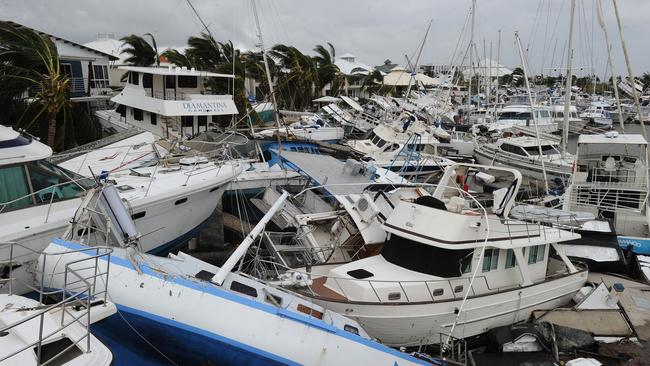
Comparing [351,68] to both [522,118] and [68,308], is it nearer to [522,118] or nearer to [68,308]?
[522,118]

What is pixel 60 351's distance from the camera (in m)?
5.33

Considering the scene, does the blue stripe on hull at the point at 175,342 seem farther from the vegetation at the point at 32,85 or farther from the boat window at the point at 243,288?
the vegetation at the point at 32,85

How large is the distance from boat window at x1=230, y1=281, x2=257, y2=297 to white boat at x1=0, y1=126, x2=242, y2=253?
124 inches

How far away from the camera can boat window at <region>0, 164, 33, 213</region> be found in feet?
29.2

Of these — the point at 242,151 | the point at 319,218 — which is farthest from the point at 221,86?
the point at 319,218

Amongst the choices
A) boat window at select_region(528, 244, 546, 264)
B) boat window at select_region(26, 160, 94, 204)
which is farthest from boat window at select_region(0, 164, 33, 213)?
boat window at select_region(528, 244, 546, 264)

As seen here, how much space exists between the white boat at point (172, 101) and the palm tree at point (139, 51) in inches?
642

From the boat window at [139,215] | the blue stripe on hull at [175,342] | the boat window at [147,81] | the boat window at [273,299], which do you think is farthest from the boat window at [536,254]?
the boat window at [147,81]

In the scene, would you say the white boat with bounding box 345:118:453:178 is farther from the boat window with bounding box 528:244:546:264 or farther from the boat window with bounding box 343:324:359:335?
the boat window with bounding box 343:324:359:335

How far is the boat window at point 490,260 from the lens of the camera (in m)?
9.76

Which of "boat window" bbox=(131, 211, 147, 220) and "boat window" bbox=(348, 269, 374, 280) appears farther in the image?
"boat window" bbox=(131, 211, 147, 220)

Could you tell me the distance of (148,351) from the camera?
7137 millimetres

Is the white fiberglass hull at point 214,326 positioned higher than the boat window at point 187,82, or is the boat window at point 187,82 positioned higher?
the boat window at point 187,82

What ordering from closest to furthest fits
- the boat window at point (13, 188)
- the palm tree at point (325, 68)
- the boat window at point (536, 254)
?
the boat window at point (13, 188) → the boat window at point (536, 254) → the palm tree at point (325, 68)
